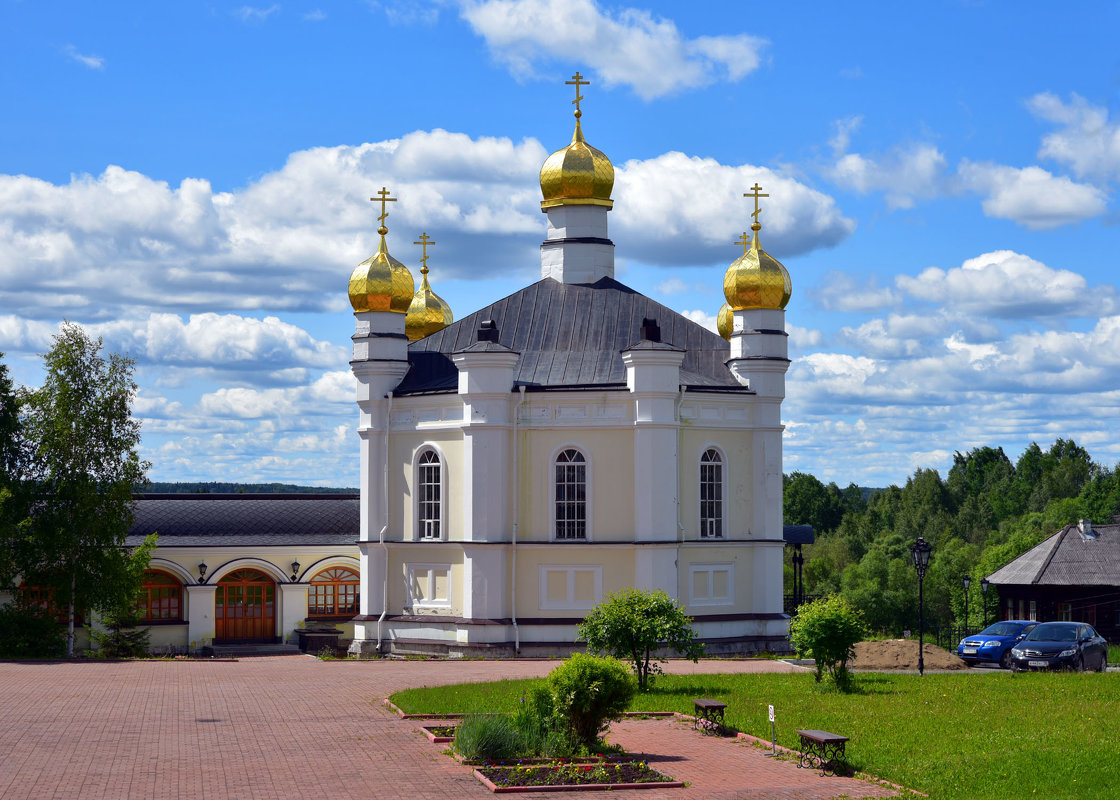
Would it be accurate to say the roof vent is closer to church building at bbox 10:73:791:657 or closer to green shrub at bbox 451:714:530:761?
church building at bbox 10:73:791:657

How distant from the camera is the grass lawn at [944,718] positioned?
14484 millimetres

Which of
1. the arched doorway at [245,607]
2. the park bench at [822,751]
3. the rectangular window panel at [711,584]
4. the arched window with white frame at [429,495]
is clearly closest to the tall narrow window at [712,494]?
the rectangular window panel at [711,584]

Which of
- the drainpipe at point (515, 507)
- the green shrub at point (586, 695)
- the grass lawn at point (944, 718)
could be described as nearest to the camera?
the grass lawn at point (944, 718)

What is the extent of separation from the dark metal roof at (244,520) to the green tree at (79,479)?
582 cm

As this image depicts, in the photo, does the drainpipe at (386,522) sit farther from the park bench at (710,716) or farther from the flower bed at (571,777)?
the flower bed at (571,777)

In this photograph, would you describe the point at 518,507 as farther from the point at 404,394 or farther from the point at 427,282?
the point at 427,282

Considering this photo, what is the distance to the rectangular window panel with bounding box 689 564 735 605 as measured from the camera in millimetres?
31172

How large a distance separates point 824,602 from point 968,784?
858 centimetres

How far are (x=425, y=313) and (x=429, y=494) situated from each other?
412 inches

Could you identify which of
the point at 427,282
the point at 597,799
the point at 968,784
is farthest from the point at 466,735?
the point at 427,282

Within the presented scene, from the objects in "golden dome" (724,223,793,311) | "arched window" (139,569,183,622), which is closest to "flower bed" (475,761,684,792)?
"golden dome" (724,223,793,311)

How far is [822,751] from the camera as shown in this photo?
15.1m

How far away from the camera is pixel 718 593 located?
3159 cm

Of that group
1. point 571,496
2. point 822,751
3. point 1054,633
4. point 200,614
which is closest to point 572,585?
point 571,496
